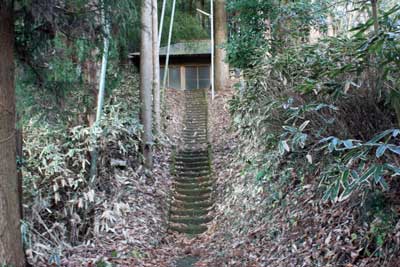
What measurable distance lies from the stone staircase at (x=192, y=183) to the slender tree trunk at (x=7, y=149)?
4.38 meters

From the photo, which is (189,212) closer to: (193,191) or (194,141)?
(193,191)

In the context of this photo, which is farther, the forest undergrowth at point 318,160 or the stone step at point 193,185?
the stone step at point 193,185

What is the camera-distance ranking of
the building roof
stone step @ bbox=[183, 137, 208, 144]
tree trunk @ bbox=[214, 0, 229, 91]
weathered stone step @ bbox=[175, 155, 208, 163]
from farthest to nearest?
the building roof, tree trunk @ bbox=[214, 0, 229, 91], stone step @ bbox=[183, 137, 208, 144], weathered stone step @ bbox=[175, 155, 208, 163]

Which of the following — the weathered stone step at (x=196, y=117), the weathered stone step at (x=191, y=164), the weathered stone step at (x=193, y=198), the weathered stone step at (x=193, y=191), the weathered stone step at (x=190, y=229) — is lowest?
the weathered stone step at (x=190, y=229)

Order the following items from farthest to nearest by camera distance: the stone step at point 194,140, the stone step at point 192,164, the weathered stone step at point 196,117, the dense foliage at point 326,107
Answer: the weathered stone step at point 196,117 → the stone step at point 194,140 → the stone step at point 192,164 → the dense foliage at point 326,107

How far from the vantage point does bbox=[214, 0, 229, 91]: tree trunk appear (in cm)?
1725

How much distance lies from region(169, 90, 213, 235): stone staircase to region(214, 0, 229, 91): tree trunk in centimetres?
341

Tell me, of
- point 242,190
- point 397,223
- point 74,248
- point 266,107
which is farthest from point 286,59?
point 74,248

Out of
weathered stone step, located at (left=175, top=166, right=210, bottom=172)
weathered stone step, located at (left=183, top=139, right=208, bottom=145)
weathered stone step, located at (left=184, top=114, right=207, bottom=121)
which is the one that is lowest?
weathered stone step, located at (left=175, top=166, right=210, bottom=172)

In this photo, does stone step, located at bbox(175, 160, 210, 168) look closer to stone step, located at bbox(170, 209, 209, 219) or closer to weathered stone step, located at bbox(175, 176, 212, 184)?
weathered stone step, located at bbox(175, 176, 212, 184)

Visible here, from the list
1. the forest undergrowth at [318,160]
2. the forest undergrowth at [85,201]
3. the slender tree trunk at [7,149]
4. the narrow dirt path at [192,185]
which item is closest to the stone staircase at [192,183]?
the narrow dirt path at [192,185]

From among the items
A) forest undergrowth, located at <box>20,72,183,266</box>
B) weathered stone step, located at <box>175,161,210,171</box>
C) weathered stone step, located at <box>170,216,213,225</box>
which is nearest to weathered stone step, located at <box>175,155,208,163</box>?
weathered stone step, located at <box>175,161,210,171</box>

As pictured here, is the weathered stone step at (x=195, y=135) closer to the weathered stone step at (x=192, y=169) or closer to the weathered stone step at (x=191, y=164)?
the weathered stone step at (x=191, y=164)

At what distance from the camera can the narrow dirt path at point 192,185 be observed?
8336mm
